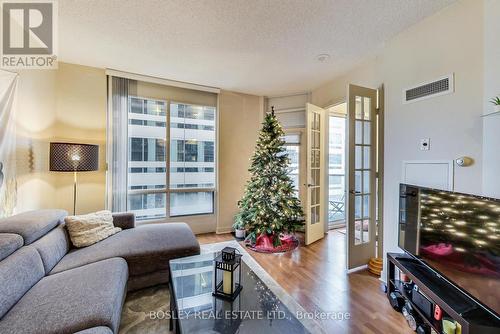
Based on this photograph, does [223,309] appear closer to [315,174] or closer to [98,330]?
[98,330]

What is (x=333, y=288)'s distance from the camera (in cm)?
216

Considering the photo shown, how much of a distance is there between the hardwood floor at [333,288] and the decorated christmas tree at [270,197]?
0.36 metres

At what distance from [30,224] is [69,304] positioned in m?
0.85

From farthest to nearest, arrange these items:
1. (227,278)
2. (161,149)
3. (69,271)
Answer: (161,149), (69,271), (227,278)

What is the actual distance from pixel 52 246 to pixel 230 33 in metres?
2.54

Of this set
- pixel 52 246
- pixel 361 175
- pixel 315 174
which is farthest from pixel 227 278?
pixel 315 174

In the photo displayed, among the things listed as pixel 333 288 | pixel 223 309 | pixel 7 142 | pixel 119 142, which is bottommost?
pixel 333 288

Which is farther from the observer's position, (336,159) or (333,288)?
(336,159)

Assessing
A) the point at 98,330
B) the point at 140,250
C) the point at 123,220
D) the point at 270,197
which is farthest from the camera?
the point at 270,197

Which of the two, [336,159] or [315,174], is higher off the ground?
[336,159]

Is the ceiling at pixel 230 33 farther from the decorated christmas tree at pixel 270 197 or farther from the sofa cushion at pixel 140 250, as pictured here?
the sofa cushion at pixel 140 250

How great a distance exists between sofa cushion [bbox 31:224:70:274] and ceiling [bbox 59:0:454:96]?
78.2 inches

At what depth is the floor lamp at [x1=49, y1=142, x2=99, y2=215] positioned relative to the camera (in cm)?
232

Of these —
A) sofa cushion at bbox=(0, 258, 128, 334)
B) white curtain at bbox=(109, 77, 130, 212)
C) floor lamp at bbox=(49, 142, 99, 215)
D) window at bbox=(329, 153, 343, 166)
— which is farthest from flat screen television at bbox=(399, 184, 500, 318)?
white curtain at bbox=(109, 77, 130, 212)
